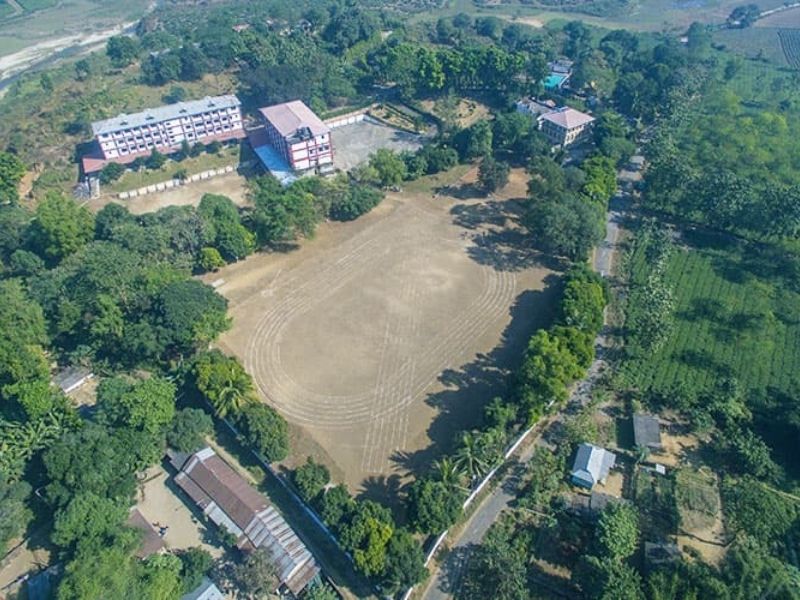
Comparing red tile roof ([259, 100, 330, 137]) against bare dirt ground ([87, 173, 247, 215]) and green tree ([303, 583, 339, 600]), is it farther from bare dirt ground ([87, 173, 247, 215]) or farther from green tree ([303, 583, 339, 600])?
green tree ([303, 583, 339, 600])

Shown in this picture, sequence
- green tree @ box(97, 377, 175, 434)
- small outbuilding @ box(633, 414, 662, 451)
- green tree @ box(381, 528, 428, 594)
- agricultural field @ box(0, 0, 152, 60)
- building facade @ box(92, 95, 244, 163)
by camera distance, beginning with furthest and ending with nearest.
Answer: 1. agricultural field @ box(0, 0, 152, 60)
2. building facade @ box(92, 95, 244, 163)
3. small outbuilding @ box(633, 414, 662, 451)
4. green tree @ box(97, 377, 175, 434)
5. green tree @ box(381, 528, 428, 594)

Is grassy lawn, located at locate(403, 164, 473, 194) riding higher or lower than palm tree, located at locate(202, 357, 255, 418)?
higher

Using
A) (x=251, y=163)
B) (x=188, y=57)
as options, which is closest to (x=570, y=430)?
(x=251, y=163)

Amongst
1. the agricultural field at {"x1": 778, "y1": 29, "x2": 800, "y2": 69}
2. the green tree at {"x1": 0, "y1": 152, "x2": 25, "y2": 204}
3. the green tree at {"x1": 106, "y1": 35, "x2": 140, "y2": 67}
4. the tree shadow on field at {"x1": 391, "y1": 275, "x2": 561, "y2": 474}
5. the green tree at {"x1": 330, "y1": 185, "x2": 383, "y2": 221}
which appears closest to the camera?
the tree shadow on field at {"x1": 391, "y1": 275, "x2": 561, "y2": 474}

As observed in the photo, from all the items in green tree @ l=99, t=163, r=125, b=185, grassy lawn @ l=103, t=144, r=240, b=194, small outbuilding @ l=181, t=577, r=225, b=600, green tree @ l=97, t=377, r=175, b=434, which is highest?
green tree @ l=99, t=163, r=125, b=185

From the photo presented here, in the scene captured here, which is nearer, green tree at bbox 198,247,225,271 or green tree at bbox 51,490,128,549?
green tree at bbox 51,490,128,549

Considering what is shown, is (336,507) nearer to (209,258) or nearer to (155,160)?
(209,258)

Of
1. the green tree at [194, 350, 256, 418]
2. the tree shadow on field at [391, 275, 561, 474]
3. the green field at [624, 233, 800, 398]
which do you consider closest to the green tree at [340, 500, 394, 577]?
the tree shadow on field at [391, 275, 561, 474]

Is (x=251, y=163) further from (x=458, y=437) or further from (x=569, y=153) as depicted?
(x=458, y=437)
